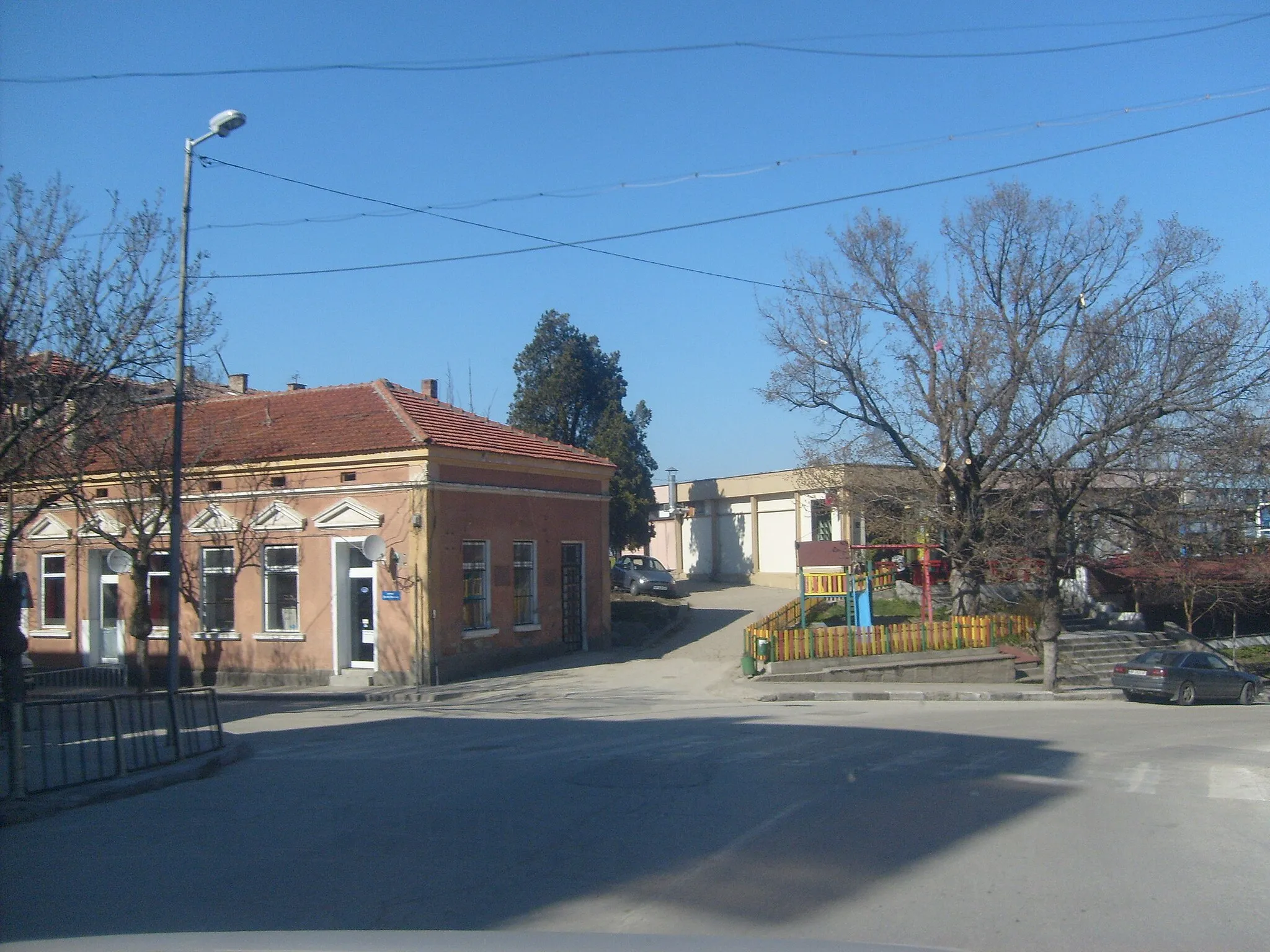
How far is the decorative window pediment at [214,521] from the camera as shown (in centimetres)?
2436

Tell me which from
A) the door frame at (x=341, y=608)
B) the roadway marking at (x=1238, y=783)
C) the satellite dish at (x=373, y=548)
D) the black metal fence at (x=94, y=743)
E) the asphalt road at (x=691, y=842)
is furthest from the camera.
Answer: the door frame at (x=341, y=608)

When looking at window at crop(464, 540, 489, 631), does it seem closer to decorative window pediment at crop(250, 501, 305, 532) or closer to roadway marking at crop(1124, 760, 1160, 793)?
decorative window pediment at crop(250, 501, 305, 532)

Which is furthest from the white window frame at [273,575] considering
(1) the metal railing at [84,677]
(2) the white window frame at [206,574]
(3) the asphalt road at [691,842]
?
(3) the asphalt road at [691,842]

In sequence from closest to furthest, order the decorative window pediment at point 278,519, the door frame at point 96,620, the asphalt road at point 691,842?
1. the asphalt road at point 691,842
2. the decorative window pediment at point 278,519
3. the door frame at point 96,620

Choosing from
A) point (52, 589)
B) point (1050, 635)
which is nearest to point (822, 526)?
point (1050, 635)

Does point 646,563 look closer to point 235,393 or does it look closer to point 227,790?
point 235,393

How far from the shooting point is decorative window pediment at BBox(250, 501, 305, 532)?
2359cm

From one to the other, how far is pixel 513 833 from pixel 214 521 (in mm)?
18500

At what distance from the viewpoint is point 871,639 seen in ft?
85.1

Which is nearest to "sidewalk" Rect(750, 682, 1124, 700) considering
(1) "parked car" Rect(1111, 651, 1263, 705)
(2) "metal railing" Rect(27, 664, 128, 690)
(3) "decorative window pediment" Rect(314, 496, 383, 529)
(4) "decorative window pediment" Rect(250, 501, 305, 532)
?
(1) "parked car" Rect(1111, 651, 1263, 705)

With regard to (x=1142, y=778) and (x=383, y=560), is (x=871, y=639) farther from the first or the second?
(x=1142, y=778)

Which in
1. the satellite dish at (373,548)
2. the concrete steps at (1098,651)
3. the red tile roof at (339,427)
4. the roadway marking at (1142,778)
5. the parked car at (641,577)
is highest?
the red tile roof at (339,427)

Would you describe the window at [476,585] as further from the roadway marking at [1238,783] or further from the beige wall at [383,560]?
the roadway marking at [1238,783]

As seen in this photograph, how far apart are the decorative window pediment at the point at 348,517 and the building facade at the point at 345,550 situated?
37mm
